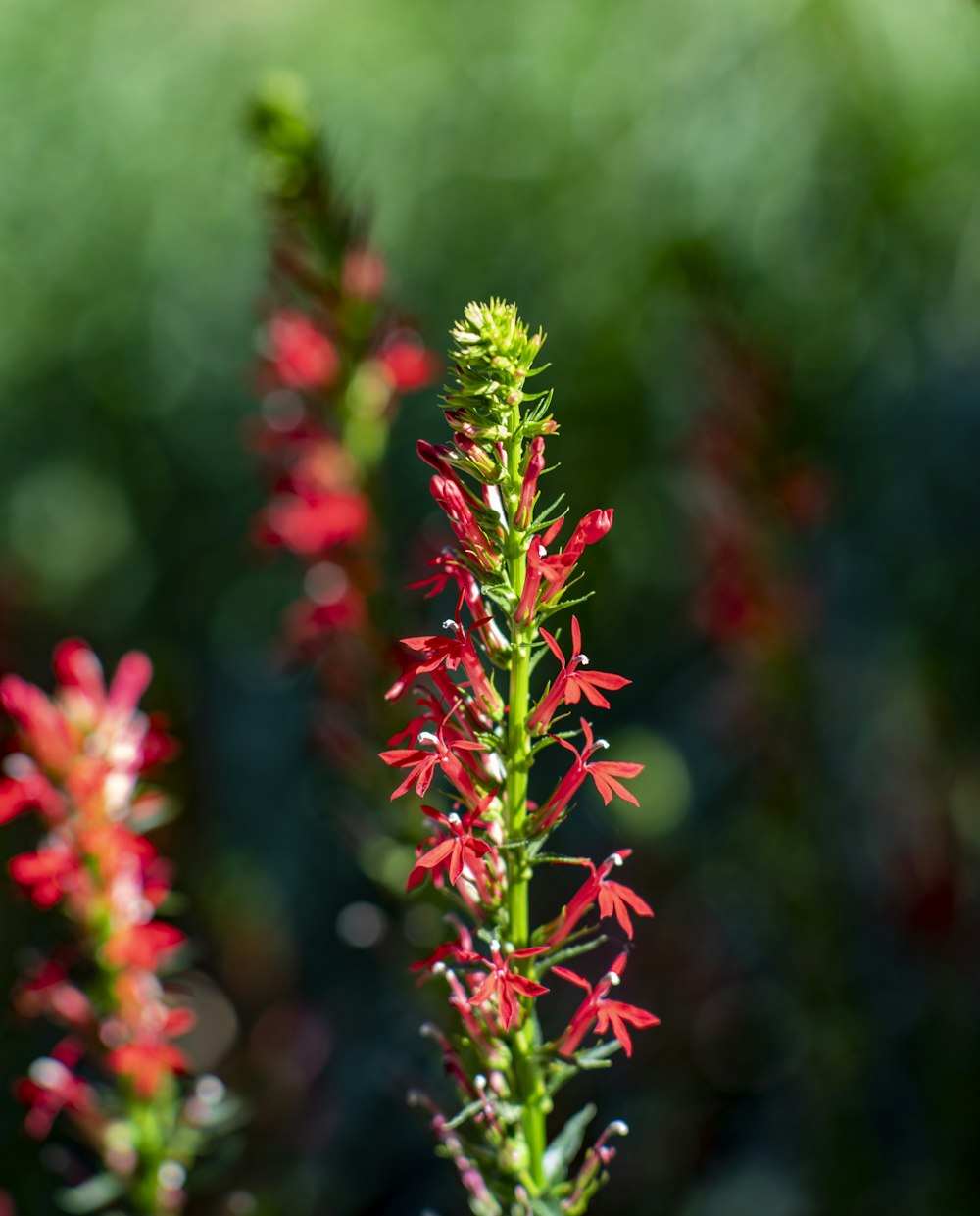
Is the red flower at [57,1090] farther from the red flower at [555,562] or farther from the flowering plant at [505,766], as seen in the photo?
the red flower at [555,562]

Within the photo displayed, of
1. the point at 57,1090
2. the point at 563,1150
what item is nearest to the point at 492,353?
the point at 563,1150

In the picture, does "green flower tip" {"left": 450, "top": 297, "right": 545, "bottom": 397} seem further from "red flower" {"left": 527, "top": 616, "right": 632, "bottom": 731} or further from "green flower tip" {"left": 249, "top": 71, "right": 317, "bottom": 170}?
"green flower tip" {"left": 249, "top": 71, "right": 317, "bottom": 170}

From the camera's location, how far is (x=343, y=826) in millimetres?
1745

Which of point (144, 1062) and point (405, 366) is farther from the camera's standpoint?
point (405, 366)

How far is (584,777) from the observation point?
0.98 meters

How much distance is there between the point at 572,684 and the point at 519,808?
114 millimetres

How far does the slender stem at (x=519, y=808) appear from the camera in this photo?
3.07 ft

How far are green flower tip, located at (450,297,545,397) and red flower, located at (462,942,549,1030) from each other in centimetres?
43

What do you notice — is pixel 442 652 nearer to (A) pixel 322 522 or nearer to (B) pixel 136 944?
(B) pixel 136 944

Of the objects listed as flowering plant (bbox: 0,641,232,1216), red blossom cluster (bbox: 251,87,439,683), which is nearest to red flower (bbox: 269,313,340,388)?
red blossom cluster (bbox: 251,87,439,683)

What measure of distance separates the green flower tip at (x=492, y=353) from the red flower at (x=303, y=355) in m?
0.78

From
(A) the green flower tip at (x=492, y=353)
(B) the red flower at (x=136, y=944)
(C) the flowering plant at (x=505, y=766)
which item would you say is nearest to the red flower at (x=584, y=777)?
(C) the flowering plant at (x=505, y=766)

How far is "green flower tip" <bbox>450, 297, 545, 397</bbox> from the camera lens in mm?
887

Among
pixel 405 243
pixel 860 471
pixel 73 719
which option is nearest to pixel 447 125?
pixel 405 243
